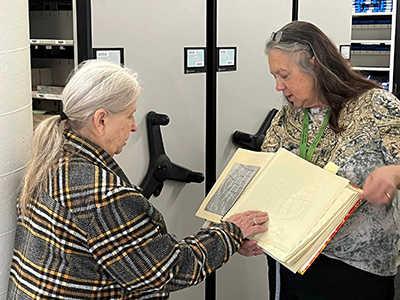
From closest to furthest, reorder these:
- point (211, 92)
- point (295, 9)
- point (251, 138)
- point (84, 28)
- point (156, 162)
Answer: point (84, 28)
point (156, 162)
point (211, 92)
point (251, 138)
point (295, 9)

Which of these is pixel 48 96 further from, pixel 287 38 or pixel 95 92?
pixel 95 92

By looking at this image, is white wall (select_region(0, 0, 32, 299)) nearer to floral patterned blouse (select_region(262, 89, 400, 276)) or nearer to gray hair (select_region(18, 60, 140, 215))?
gray hair (select_region(18, 60, 140, 215))

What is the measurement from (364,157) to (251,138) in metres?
1.30

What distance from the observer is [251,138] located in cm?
326

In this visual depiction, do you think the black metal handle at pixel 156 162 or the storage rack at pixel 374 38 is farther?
the storage rack at pixel 374 38

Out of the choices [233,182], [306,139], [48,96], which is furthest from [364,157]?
[48,96]

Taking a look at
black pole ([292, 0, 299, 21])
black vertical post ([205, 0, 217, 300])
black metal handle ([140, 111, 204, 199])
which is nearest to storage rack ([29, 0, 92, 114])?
black metal handle ([140, 111, 204, 199])

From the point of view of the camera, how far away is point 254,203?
1.97m

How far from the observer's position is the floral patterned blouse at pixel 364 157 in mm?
1968

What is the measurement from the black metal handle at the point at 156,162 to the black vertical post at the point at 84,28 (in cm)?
42

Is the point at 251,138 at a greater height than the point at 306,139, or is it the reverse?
the point at 306,139

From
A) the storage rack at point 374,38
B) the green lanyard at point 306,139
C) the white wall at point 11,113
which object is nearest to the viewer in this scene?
the white wall at point 11,113

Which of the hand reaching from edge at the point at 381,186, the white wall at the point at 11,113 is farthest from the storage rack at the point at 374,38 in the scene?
the white wall at the point at 11,113

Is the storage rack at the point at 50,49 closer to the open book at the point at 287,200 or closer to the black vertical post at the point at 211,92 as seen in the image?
the black vertical post at the point at 211,92
